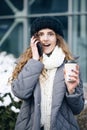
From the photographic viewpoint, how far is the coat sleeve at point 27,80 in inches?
160

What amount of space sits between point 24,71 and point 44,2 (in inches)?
218

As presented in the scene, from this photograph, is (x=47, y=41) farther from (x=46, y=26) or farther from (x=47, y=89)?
(x=47, y=89)

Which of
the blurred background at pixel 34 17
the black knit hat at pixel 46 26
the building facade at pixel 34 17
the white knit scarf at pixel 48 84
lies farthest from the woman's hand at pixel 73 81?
the building facade at pixel 34 17

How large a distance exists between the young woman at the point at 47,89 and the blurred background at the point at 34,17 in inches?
191

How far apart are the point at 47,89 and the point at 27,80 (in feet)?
0.63

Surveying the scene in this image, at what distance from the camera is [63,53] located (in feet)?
13.9

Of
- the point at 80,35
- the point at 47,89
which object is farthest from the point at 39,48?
the point at 80,35

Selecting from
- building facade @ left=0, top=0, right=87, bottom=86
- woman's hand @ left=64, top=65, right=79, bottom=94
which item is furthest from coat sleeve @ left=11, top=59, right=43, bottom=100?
building facade @ left=0, top=0, right=87, bottom=86

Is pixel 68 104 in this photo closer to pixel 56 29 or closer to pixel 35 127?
pixel 35 127

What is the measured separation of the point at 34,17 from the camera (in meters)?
9.48

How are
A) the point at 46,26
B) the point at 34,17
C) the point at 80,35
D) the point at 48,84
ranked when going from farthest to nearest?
the point at 34,17 → the point at 80,35 → the point at 46,26 → the point at 48,84

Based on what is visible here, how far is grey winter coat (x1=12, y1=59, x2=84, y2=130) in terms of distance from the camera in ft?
13.3

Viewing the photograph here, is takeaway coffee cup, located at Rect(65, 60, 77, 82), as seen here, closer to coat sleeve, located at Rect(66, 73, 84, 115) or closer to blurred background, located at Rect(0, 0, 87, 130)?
coat sleeve, located at Rect(66, 73, 84, 115)

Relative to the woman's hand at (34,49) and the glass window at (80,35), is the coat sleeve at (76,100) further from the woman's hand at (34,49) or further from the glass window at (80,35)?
the glass window at (80,35)
